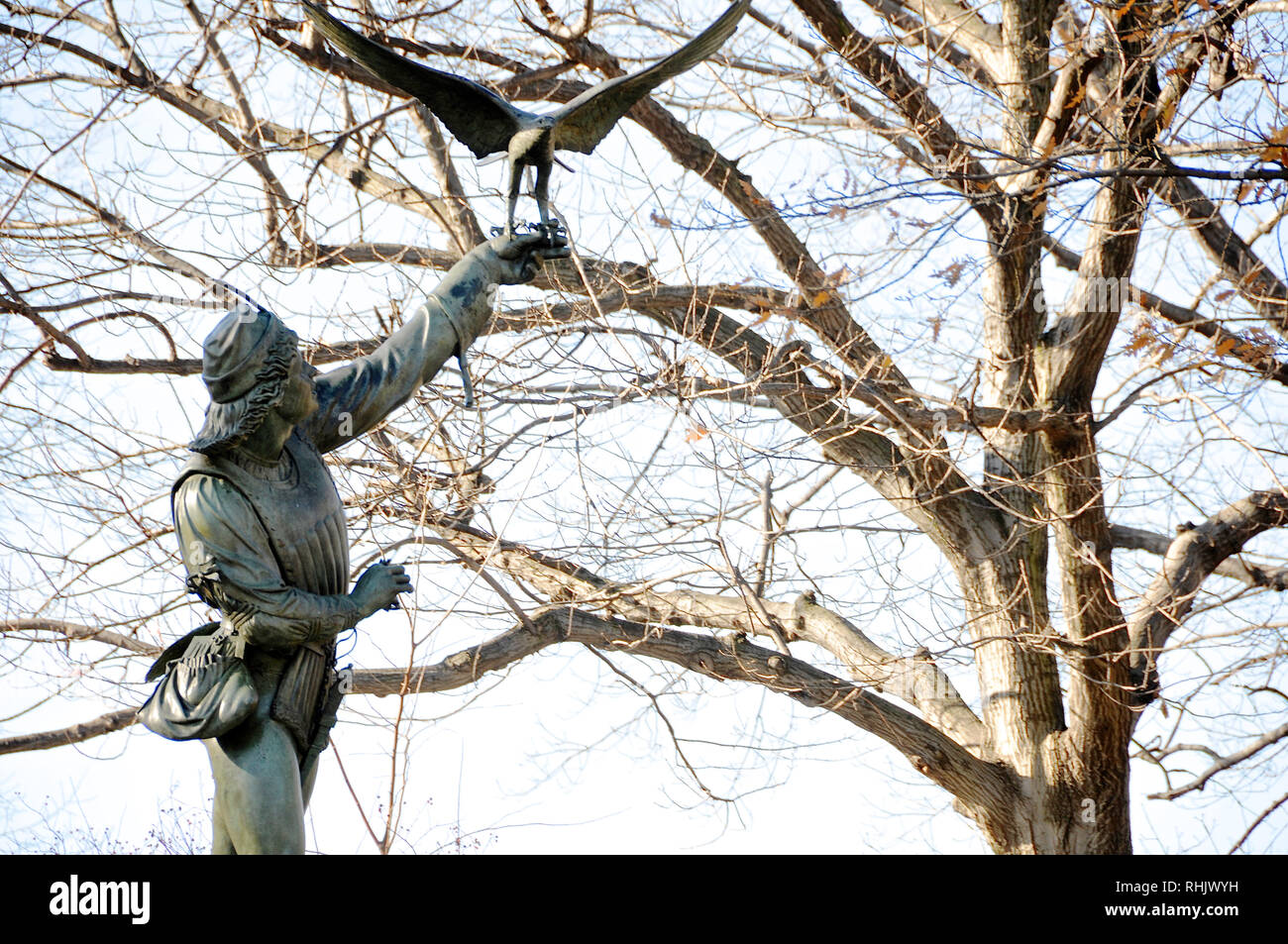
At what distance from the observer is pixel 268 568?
3.52 meters

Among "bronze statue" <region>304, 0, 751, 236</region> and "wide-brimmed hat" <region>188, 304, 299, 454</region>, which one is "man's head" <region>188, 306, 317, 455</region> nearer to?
"wide-brimmed hat" <region>188, 304, 299, 454</region>

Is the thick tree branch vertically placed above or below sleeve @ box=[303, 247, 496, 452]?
above

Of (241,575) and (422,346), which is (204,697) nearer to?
(241,575)

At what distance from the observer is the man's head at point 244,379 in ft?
11.5

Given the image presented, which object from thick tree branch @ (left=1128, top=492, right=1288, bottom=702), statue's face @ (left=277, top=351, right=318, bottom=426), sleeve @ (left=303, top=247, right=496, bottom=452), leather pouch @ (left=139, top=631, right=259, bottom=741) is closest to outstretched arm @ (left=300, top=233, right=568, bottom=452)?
sleeve @ (left=303, top=247, right=496, bottom=452)

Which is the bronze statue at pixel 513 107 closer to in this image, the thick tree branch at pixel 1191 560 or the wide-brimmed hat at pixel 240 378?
the wide-brimmed hat at pixel 240 378

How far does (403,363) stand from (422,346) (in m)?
0.07

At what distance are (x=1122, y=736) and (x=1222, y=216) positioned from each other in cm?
327

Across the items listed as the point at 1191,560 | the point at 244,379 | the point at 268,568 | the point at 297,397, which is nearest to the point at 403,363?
the point at 297,397

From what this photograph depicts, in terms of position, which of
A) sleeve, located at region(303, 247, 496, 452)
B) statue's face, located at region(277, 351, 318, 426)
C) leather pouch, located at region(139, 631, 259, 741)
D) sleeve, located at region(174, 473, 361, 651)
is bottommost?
leather pouch, located at region(139, 631, 259, 741)

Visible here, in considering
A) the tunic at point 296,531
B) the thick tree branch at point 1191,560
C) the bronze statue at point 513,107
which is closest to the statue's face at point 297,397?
the tunic at point 296,531

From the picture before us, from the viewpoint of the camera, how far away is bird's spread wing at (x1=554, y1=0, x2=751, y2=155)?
12.5ft

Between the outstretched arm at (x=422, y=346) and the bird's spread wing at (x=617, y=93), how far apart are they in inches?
11.2

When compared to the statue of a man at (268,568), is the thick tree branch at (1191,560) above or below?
above
